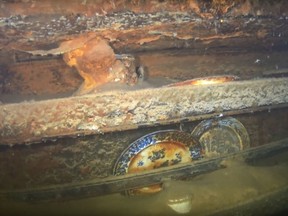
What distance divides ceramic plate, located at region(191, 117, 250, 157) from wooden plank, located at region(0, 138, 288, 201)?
0.33 ft

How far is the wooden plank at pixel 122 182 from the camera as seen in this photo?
205 centimetres

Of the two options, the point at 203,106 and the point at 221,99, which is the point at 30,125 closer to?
the point at 203,106

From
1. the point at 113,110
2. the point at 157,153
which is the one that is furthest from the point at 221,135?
the point at 113,110

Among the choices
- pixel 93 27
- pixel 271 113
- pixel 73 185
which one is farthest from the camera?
pixel 271 113

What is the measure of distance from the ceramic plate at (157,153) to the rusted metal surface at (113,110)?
259mm

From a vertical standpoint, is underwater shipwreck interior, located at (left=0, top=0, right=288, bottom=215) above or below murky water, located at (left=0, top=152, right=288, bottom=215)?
above

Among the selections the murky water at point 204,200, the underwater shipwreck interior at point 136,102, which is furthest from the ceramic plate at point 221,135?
the murky water at point 204,200

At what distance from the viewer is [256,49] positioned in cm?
249

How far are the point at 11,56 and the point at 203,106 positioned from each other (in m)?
1.46

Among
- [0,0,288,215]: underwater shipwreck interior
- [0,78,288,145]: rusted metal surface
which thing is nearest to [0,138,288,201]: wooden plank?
[0,0,288,215]: underwater shipwreck interior

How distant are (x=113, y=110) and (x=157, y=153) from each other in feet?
2.14

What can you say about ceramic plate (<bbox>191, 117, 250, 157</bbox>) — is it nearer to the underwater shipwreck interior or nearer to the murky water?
the underwater shipwreck interior

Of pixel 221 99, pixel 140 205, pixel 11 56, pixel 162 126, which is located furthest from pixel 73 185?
pixel 221 99

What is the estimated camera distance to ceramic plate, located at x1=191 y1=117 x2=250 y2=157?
2535mm
